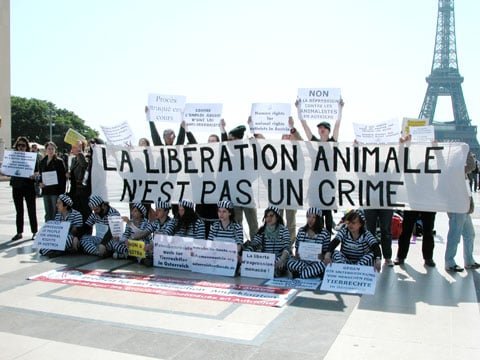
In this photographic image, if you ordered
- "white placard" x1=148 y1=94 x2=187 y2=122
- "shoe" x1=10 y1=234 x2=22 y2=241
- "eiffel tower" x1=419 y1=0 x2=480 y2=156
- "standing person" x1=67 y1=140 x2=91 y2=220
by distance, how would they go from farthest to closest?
"eiffel tower" x1=419 y1=0 x2=480 y2=156, "shoe" x1=10 y1=234 x2=22 y2=241, "standing person" x1=67 y1=140 x2=91 y2=220, "white placard" x1=148 y1=94 x2=187 y2=122

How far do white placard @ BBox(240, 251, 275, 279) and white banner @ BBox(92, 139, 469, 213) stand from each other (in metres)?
0.99

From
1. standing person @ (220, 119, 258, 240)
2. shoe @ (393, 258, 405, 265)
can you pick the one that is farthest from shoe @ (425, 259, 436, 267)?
standing person @ (220, 119, 258, 240)

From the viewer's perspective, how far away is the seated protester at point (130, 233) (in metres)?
7.81

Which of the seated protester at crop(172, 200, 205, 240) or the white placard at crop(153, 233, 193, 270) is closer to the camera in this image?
the white placard at crop(153, 233, 193, 270)

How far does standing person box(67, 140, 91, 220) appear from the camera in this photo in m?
8.95

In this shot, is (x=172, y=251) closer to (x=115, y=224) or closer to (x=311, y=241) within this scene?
(x=115, y=224)

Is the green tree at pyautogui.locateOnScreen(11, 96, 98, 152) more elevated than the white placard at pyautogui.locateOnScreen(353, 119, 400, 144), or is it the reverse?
the green tree at pyautogui.locateOnScreen(11, 96, 98, 152)

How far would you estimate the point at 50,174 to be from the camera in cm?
909

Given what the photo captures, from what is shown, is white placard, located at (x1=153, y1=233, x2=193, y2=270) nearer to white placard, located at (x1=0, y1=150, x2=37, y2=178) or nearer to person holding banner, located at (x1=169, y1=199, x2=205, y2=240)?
person holding banner, located at (x1=169, y1=199, x2=205, y2=240)

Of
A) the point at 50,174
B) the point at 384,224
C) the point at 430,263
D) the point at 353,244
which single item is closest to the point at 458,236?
the point at 430,263

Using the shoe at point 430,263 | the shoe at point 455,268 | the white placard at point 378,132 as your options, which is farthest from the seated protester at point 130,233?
the shoe at point 455,268

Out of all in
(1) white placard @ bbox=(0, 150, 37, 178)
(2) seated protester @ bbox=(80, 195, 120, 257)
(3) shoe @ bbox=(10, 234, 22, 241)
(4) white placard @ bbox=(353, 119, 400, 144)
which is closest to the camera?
(4) white placard @ bbox=(353, 119, 400, 144)

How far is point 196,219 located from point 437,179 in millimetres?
3468

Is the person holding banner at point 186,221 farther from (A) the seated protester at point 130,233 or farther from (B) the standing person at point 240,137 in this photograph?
(B) the standing person at point 240,137
